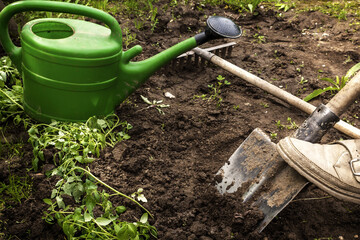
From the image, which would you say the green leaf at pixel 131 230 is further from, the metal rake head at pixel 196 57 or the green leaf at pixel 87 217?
the metal rake head at pixel 196 57

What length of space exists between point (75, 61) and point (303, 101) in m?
1.43

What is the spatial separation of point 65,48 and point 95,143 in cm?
52

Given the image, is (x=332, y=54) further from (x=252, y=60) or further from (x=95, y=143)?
(x=95, y=143)

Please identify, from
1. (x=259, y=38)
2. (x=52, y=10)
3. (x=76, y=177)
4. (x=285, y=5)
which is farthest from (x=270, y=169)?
(x=285, y=5)

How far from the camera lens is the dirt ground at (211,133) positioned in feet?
5.99

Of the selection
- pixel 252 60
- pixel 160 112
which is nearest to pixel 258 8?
pixel 252 60

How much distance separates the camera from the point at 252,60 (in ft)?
10.5

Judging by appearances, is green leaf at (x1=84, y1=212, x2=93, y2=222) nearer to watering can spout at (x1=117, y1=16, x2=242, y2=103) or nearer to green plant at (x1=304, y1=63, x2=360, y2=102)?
watering can spout at (x1=117, y1=16, x2=242, y2=103)

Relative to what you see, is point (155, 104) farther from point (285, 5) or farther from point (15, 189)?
point (285, 5)

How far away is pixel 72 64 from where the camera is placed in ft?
6.46

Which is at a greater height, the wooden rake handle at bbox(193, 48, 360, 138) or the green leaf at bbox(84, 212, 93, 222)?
the wooden rake handle at bbox(193, 48, 360, 138)

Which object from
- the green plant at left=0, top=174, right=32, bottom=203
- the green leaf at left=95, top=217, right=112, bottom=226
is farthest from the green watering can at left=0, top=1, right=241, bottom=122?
the green leaf at left=95, top=217, right=112, bottom=226

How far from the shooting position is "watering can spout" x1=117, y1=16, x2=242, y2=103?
209cm

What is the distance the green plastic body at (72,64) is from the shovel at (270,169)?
726 millimetres
